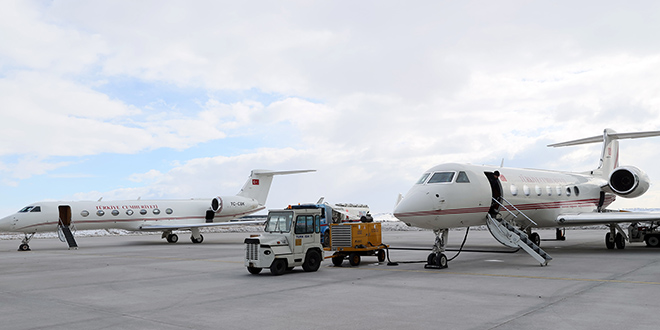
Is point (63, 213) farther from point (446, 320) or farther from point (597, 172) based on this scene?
point (597, 172)

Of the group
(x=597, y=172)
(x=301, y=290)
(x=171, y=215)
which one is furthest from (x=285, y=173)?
(x=301, y=290)

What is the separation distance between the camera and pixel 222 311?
772 cm

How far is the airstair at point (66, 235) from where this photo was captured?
24.6m

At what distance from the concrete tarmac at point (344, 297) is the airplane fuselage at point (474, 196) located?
1.46 metres

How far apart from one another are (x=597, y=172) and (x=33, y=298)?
912 inches

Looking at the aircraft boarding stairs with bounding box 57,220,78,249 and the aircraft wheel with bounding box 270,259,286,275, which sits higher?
the aircraft boarding stairs with bounding box 57,220,78,249

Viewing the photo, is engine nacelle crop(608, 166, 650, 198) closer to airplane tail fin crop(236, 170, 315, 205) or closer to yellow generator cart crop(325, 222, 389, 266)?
yellow generator cart crop(325, 222, 389, 266)

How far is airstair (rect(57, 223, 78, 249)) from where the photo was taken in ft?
80.8

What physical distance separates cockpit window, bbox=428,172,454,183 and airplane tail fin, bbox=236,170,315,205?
20.1 metres

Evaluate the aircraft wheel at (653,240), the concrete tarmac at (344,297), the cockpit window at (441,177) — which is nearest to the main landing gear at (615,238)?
the aircraft wheel at (653,240)

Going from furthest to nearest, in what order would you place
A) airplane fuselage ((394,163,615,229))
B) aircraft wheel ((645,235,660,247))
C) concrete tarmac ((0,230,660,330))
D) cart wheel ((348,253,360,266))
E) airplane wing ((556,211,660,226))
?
aircraft wheel ((645,235,660,247)) < airplane wing ((556,211,660,226)) < cart wheel ((348,253,360,266)) < airplane fuselage ((394,163,615,229)) < concrete tarmac ((0,230,660,330))

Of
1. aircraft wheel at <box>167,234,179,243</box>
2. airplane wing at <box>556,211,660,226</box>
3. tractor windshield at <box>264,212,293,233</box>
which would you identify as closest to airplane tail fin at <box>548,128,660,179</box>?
airplane wing at <box>556,211,660,226</box>

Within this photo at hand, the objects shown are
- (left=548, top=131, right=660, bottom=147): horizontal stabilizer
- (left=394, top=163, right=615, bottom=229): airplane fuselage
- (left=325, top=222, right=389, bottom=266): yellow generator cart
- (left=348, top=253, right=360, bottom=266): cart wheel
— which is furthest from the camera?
(left=548, top=131, right=660, bottom=147): horizontal stabilizer

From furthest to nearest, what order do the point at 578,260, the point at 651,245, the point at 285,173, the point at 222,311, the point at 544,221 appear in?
the point at 285,173 → the point at 651,245 → the point at 544,221 → the point at 578,260 → the point at 222,311
